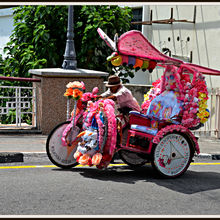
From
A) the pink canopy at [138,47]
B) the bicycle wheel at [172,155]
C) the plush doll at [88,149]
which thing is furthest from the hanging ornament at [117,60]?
the bicycle wheel at [172,155]

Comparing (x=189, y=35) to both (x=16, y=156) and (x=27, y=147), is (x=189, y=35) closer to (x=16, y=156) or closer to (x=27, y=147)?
(x=27, y=147)

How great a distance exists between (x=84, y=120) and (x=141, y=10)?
1376 centimetres

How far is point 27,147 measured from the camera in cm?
882

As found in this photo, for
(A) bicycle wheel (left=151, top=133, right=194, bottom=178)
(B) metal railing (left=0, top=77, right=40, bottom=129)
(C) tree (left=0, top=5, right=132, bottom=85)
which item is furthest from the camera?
(C) tree (left=0, top=5, right=132, bottom=85)

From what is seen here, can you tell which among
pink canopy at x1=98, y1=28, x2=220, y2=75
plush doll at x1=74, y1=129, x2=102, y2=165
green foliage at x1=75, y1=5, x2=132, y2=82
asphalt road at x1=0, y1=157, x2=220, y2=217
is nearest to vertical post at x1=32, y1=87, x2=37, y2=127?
green foliage at x1=75, y1=5, x2=132, y2=82

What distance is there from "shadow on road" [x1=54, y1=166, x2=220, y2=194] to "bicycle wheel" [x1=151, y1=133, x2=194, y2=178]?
138mm

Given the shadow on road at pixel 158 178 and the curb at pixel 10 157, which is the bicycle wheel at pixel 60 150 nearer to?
the shadow on road at pixel 158 178

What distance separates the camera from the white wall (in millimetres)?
23359

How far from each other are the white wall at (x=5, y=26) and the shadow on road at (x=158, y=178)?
17.6 m

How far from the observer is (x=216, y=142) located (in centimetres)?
1116

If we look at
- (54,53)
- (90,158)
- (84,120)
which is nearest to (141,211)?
(90,158)

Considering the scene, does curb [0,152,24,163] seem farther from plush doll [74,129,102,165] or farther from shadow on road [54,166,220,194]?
plush doll [74,129,102,165]

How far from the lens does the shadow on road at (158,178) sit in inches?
247

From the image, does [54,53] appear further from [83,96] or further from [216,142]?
[83,96]
